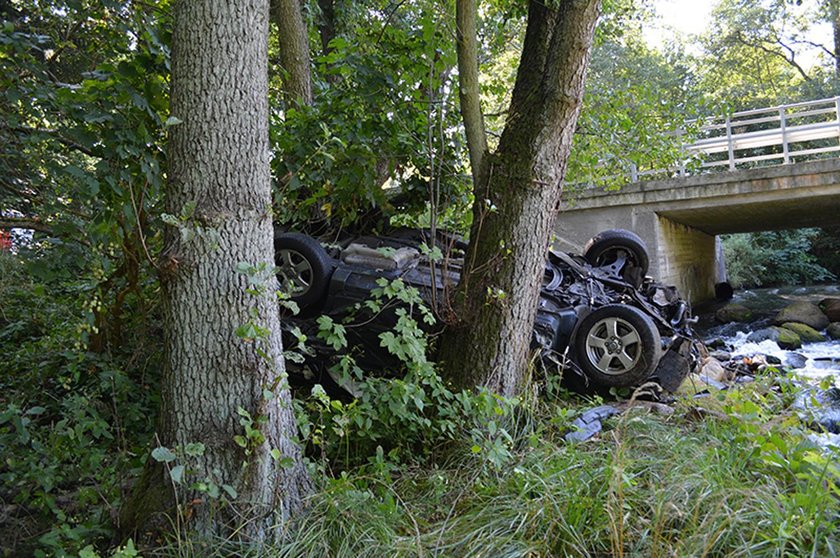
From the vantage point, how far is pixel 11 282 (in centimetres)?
634

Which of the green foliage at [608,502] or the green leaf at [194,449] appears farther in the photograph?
the green leaf at [194,449]

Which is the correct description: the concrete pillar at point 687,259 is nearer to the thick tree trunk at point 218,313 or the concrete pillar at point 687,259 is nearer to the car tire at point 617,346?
the car tire at point 617,346

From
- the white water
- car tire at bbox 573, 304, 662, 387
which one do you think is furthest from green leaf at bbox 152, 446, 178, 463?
the white water

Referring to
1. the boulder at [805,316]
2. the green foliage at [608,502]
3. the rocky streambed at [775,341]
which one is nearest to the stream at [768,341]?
the rocky streambed at [775,341]

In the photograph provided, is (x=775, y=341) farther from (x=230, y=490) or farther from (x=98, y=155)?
(x=98, y=155)

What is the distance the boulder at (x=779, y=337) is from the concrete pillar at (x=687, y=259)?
6.46ft

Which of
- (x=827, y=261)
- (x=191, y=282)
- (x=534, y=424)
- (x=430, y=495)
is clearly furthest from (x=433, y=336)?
(x=827, y=261)

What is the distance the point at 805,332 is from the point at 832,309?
65.3 inches

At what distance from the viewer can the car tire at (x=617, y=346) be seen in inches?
183

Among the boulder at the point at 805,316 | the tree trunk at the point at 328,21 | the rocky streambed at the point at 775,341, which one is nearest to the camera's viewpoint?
the rocky streambed at the point at 775,341

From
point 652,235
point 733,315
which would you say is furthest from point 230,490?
point 733,315

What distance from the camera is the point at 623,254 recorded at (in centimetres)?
670

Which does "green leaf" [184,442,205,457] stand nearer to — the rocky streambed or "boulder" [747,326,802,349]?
the rocky streambed

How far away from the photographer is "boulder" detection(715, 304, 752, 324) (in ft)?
42.5
